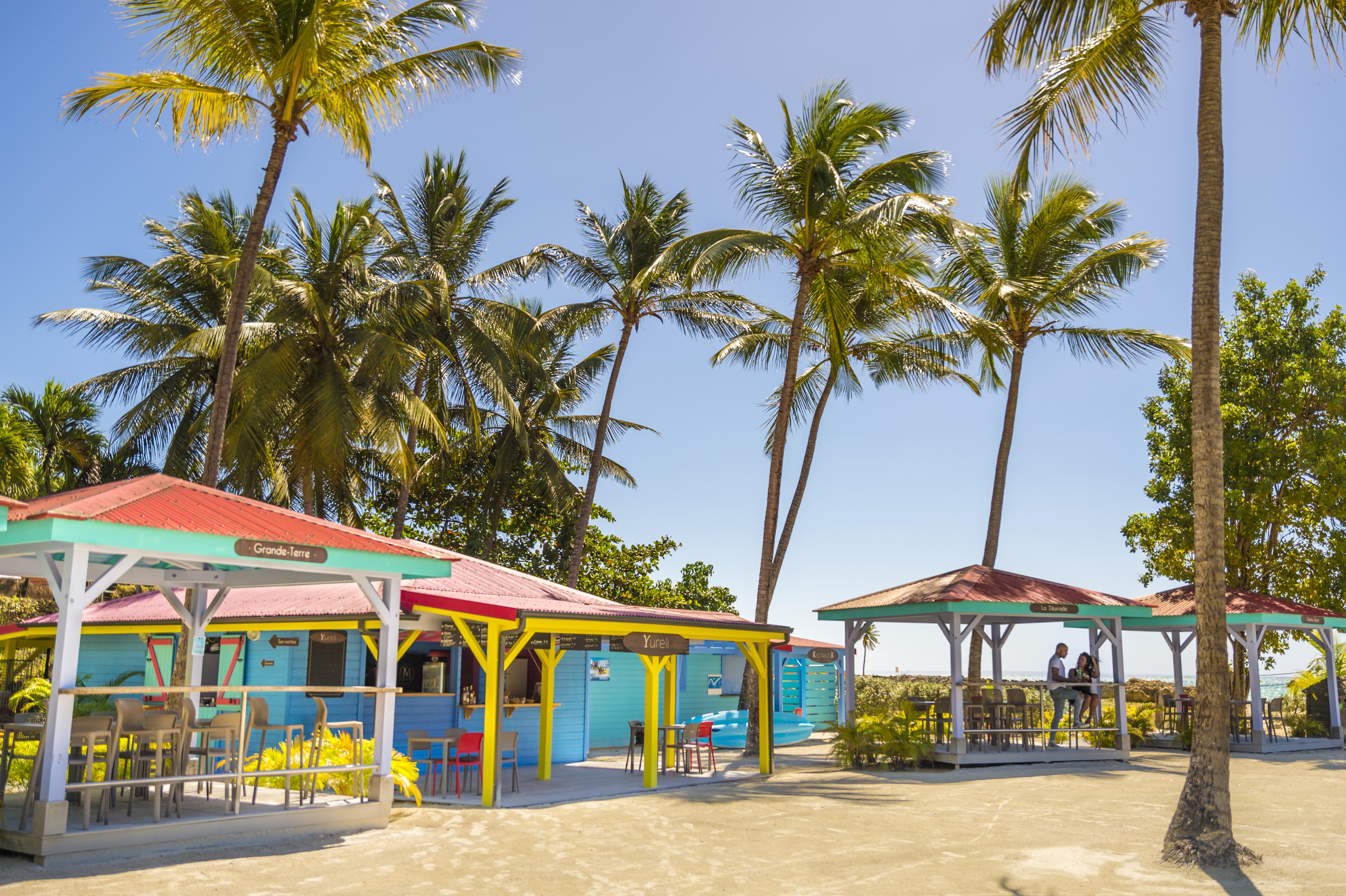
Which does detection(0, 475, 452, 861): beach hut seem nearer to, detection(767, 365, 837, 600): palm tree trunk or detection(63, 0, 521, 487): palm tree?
detection(63, 0, 521, 487): palm tree

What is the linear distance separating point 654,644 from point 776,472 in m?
6.03

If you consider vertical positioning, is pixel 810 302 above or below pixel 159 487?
above

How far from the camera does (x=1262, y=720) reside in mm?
19391

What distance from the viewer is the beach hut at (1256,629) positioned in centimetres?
1870

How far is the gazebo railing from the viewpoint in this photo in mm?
7805

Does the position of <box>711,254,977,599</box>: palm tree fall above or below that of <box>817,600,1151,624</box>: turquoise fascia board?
above

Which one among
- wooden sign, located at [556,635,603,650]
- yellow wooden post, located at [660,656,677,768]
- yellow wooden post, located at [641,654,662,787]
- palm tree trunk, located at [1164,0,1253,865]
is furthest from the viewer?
yellow wooden post, located at [660,656,677,768]

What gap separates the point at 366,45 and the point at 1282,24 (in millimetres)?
10276

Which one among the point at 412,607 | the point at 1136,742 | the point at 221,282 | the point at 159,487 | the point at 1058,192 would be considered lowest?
the point at 1136,742

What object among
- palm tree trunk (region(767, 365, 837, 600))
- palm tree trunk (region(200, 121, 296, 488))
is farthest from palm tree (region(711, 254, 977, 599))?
palm tree trunk (region(200, 121, 296, 488))

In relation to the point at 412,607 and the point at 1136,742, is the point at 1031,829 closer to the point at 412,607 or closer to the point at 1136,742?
the point at 412,607

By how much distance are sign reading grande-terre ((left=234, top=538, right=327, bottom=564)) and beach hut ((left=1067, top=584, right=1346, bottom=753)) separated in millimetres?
13583

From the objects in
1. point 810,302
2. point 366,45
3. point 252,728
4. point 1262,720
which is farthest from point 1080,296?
point 252,728

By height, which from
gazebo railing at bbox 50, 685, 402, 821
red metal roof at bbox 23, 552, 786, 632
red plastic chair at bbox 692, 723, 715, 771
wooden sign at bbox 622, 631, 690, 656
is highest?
red metal roof at bbox 23, 552, 786, 632
